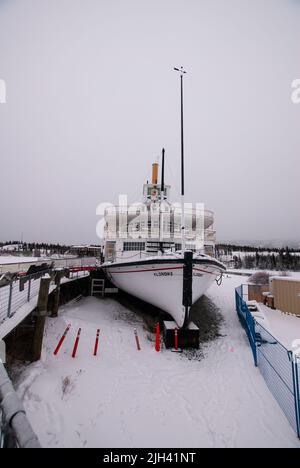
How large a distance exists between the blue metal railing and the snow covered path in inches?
8.8

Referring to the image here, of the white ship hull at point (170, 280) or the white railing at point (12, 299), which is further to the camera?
the white ship hull at point (170, 280)

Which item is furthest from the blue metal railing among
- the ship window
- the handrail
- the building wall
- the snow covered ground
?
the ship window

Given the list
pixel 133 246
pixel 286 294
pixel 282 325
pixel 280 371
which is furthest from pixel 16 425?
pixel 286 294

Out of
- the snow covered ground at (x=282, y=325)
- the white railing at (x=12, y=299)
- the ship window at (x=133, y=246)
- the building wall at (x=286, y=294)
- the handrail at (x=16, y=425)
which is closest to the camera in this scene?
the handrail at (x=16, y=425)

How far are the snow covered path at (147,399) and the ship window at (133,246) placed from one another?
6.04 m

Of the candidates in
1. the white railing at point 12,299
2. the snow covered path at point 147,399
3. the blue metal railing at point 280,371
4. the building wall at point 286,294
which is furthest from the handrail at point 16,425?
the building wall at point 286,294

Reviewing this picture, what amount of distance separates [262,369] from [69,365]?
6.10m

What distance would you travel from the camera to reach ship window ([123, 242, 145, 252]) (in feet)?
47.2

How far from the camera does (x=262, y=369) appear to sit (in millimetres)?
7395

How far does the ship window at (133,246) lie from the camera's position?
566 inches

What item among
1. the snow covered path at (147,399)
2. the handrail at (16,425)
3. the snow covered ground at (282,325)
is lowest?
the snow covered ground at (282,325)

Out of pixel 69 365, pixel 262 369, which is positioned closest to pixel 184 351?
pixel 262 369

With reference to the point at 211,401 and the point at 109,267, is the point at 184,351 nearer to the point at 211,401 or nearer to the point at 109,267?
the point at 211,401

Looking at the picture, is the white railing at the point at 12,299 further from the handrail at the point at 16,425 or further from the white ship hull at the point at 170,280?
the white ship hull at the point at 170,280
